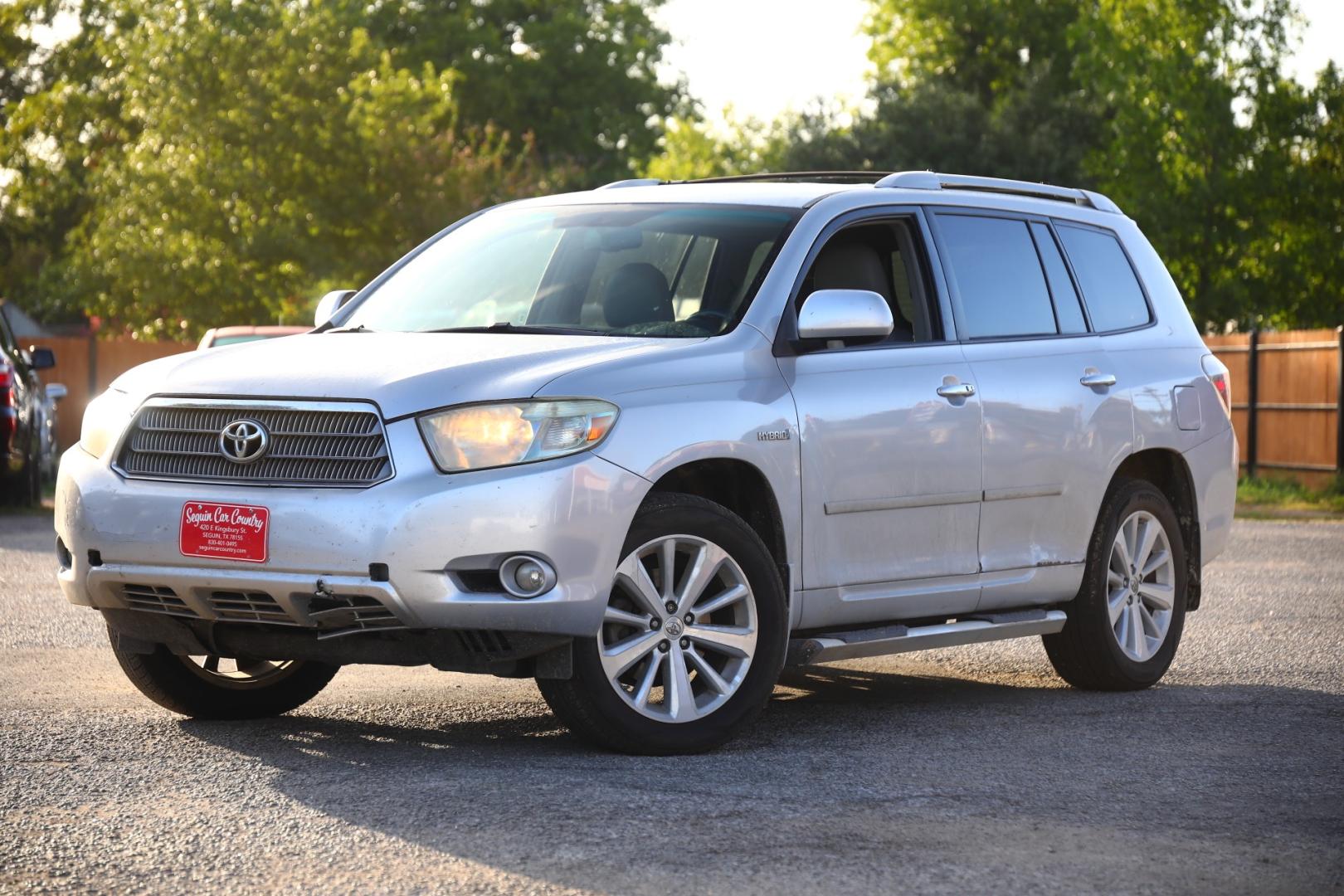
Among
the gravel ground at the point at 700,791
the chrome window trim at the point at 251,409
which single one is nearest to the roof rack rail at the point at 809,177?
the gravel ground at the point at 700,791

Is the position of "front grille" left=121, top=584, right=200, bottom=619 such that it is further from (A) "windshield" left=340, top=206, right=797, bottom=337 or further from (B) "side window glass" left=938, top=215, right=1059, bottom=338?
(B) "side window glass" left=938, top=215, right=1059, bottom=338

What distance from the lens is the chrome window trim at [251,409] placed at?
6020 mm

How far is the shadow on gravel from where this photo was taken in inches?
200

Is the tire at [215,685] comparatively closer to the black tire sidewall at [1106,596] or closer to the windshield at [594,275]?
the windshield at [594,275]

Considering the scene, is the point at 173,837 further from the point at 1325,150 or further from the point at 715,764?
the point at 1325,150

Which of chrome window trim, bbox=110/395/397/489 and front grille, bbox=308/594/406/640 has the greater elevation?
chrome window trim, bbox=110/395/397/489

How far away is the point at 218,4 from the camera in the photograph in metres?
39.6

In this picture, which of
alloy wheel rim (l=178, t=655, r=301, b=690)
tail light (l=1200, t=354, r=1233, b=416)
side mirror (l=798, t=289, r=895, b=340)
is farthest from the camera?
tail light (l=1200, t=354, r=1233, b=416)

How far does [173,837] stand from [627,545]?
1716mm

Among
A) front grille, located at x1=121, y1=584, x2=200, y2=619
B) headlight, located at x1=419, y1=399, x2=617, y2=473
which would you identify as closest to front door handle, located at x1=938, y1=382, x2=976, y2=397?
headlight, located at x1=419, y1=399, x2=617, y2=473

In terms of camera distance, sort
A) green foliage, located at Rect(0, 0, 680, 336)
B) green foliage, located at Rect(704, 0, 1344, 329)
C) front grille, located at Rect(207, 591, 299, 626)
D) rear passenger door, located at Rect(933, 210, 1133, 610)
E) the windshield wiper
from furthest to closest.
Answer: green foliage, located at Rect(704, 0, 1344, 329) → green foliage, located at Rect(0, 0, 680, 336) → rear passenger door, located at Rect(933, 210, 1133, 610) → the windshield wiper → front grille, located at Rect(207, 591, 299, 626)

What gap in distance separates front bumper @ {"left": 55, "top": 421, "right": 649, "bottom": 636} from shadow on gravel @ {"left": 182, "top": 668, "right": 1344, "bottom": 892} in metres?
0.47

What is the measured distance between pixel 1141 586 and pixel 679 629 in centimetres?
282

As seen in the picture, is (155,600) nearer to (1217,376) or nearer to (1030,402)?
(1030,402)
